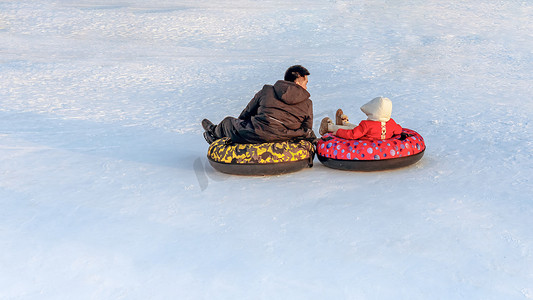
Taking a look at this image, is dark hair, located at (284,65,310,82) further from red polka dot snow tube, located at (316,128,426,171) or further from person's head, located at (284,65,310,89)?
red polka dot snow tube, located at (316,128,426,171)

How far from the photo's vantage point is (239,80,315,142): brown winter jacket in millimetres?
5562

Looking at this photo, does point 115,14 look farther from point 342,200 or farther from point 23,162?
point 342,200

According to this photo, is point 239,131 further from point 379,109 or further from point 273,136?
point 379,109

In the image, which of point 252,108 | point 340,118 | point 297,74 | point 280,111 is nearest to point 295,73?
point 297,74

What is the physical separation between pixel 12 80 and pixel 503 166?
325 inches

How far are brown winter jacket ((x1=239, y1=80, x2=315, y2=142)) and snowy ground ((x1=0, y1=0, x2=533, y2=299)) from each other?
421mm

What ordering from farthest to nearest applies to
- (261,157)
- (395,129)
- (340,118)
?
1. (340,118)
2. (395,129)
3. (261,157)

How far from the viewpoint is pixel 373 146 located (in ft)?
18.2

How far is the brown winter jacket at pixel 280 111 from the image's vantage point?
18.2 ft

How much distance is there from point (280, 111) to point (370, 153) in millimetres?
921

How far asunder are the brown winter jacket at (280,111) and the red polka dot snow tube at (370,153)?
1.24 feet

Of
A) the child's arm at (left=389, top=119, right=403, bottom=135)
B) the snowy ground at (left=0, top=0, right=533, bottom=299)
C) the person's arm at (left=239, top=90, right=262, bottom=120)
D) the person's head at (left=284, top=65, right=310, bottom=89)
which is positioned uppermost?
the person's head at (left=284, top=65, right=310, bottom=89)

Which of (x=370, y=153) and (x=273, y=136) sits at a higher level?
(x=273, y=136)

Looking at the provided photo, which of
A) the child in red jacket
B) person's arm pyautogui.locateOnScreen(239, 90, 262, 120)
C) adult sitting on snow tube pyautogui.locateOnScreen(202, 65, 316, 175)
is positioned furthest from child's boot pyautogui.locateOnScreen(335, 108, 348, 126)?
person's arm pyautogui.locateOnScreen(239, 90, 262, 120)
